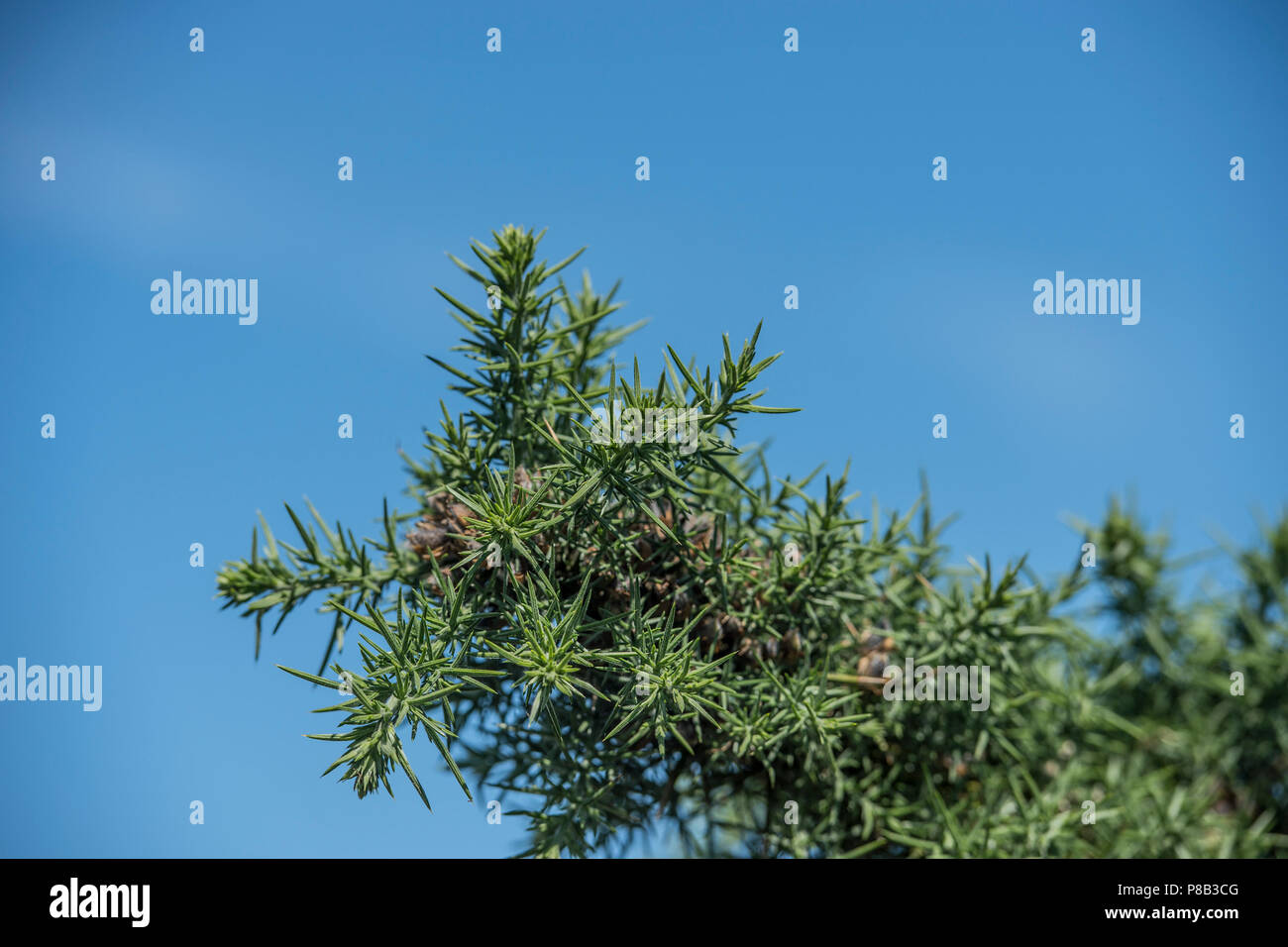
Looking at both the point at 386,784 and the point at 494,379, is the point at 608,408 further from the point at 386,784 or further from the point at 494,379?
the point at 386,784

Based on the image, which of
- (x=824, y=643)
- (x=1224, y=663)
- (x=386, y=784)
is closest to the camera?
(x=386, y=784)

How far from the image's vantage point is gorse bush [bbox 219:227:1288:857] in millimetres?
625

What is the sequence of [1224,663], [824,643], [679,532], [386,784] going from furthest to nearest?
[1224,663] < [824,643] < [679,532] < [386,784]

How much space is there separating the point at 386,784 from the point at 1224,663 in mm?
1402

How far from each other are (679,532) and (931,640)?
0.34 meters

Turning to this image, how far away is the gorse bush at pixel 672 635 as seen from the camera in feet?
2.05

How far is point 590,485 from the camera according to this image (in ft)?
2.05

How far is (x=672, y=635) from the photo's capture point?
25.6 inches

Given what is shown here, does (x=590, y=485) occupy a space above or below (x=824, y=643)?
above

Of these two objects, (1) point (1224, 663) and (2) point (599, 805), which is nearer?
(2) point (599, 805)
